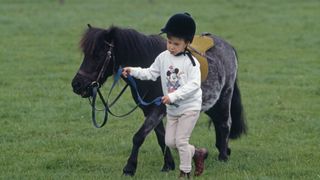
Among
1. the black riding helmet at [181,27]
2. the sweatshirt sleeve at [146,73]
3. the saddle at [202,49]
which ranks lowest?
the saddle at [202,49]

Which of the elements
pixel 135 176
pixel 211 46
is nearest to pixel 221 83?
pixel 211 46

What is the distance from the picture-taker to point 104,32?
805cm

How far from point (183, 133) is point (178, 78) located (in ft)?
1.95

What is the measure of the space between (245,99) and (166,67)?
6.73 m

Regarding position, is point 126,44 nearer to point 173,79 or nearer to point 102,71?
point 102,71

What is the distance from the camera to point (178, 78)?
24.2 ft

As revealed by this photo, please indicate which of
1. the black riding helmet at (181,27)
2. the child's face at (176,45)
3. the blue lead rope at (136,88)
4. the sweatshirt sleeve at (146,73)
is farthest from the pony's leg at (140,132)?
the black riding helmet at (181,27)

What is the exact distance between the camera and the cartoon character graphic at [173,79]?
24.2 feet

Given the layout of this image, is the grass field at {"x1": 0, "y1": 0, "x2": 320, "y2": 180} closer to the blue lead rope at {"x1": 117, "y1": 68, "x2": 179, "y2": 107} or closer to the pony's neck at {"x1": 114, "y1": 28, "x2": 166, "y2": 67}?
the blue lead rope at {"x1": 117, "y1": 68, "x2": 179, "y2": 107}

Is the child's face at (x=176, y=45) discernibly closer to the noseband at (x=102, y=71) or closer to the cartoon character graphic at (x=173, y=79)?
the cartoon character graphic at (x=173, y=79)

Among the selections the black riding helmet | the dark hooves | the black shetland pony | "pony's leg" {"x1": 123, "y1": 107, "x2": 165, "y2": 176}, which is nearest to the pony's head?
the black shetland pony

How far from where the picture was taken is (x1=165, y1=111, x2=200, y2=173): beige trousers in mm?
7500

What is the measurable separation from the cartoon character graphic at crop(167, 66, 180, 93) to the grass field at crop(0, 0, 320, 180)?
1.16 m

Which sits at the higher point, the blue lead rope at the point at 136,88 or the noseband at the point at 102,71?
the noseband at the point at 102,71
